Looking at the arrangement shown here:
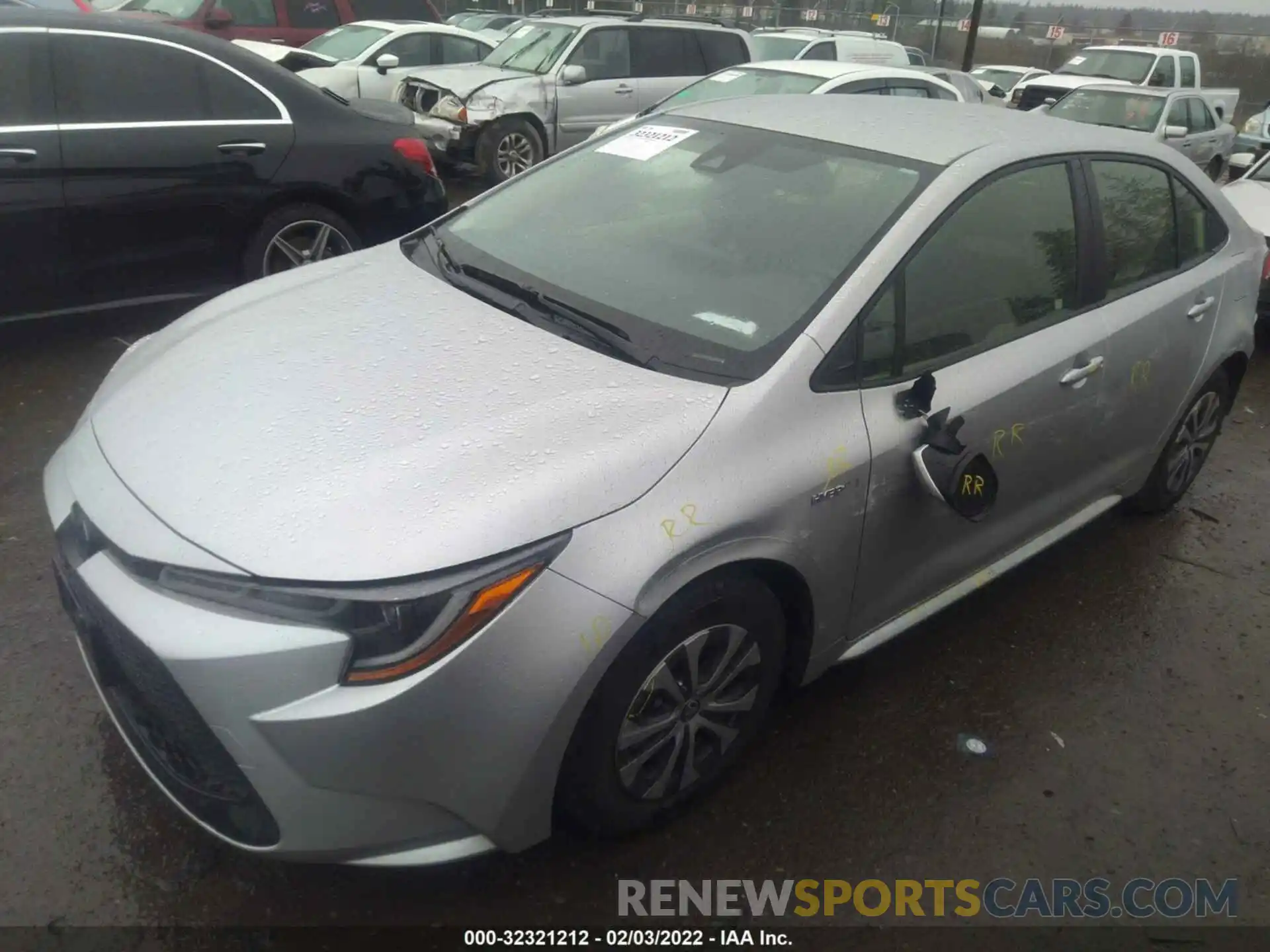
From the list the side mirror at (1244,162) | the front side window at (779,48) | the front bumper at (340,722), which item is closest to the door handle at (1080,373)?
the front bumper at (340,722)

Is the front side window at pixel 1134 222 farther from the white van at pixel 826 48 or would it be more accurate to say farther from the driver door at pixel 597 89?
the white van at pixel 826 48

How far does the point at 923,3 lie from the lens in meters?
30.1

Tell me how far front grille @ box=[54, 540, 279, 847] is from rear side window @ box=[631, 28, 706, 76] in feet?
31.4

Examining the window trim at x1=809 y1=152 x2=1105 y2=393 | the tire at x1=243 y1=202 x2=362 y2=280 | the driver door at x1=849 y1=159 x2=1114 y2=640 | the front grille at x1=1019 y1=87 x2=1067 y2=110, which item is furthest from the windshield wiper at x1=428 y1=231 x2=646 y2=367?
the front grille at x1=1019 y1=87 x2=1067 y2=110

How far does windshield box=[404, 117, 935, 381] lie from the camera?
2525 mm

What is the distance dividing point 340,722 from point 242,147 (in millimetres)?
4091

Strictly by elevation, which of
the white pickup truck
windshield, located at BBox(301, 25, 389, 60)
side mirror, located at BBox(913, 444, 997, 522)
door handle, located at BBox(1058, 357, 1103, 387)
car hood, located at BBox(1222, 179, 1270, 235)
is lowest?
the white pickup truck

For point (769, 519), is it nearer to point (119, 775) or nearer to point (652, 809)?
point (652, 809)

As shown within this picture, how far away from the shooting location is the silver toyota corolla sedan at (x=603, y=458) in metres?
1.91

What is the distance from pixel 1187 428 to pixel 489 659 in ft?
10.9

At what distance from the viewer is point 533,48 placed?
10.6m

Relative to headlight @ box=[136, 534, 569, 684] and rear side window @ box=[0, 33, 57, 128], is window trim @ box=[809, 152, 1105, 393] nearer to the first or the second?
headlight @ box=[136, 534, 569, 684]

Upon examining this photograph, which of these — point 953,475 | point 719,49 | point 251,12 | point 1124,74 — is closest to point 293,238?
point 953,475

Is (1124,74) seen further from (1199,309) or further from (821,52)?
(1199,309)
